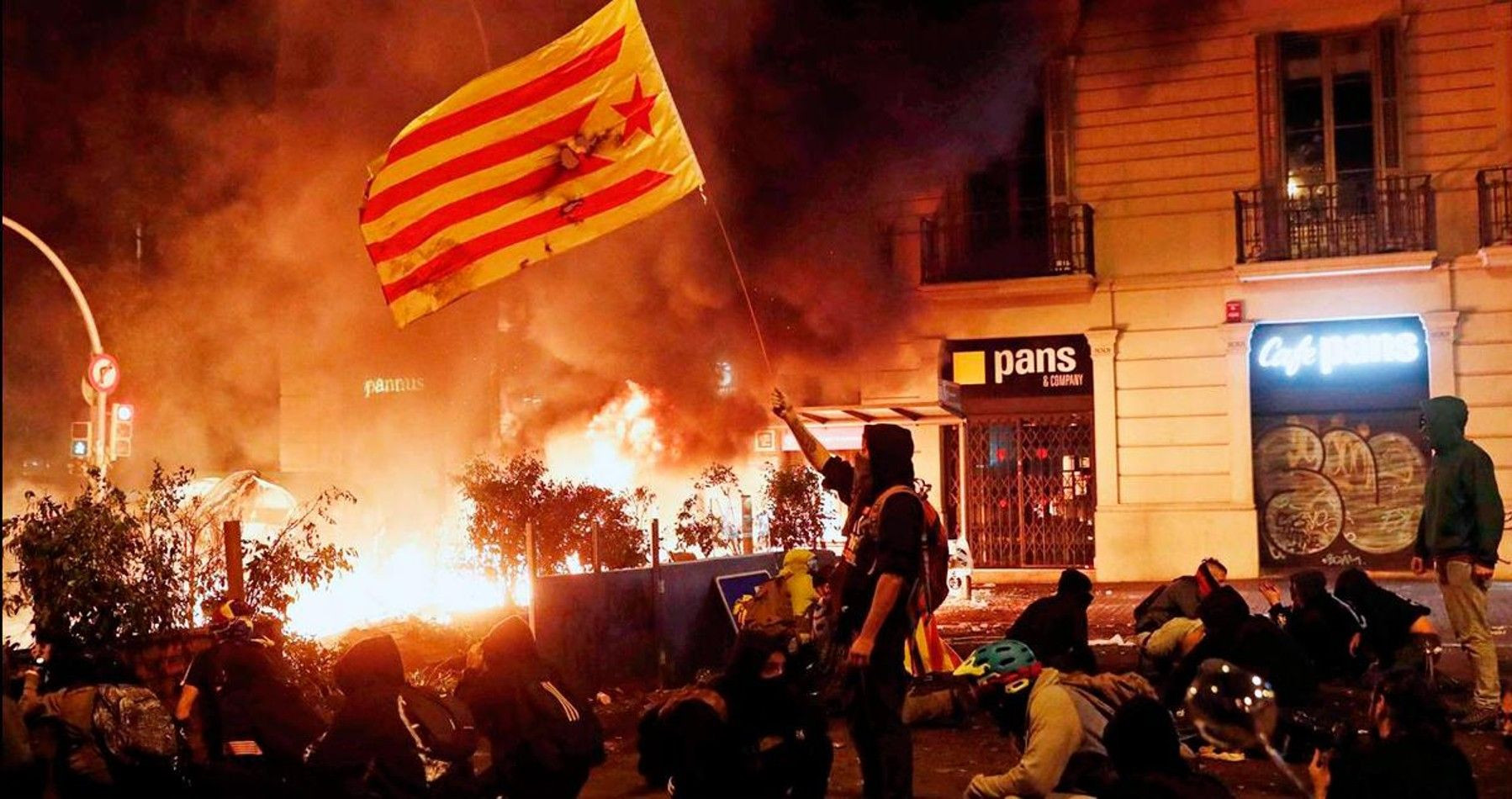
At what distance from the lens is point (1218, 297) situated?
17.2 metres

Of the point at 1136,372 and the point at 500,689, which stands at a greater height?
the point at 1136,372

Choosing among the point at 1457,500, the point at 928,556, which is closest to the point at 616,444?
the point at 1457,500

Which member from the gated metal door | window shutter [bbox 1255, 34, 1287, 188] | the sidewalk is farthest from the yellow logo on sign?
window shutter [bbox 1255, 34, 1287, 188]

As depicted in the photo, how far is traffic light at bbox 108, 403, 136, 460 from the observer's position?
17875mm

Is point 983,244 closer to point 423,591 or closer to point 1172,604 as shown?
point 423,591

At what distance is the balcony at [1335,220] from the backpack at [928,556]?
42.3 ft

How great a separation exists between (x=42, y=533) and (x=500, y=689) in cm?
305

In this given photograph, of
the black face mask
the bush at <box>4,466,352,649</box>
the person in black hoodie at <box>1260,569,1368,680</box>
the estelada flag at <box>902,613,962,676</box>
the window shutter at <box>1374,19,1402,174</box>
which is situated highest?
the window shutter at <box>1374,19,1402,174</box>

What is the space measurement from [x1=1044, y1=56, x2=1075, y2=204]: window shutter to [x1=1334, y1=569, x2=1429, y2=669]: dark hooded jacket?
1089 cm

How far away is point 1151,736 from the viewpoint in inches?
128

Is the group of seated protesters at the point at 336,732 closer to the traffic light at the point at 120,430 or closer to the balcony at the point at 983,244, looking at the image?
the traffic light at the point at 120,430

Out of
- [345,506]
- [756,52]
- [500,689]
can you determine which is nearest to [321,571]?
[500,689]

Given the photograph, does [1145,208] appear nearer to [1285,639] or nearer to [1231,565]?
[1231,565]

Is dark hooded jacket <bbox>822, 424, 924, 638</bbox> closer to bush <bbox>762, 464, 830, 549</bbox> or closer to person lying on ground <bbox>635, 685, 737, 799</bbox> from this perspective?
person lying on ground <bbox>635, 685, 737, 799</bbox>
